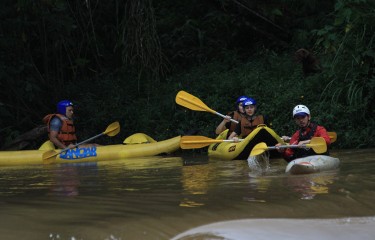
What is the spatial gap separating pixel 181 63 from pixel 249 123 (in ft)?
18.4

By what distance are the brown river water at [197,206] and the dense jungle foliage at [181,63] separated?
12.1 feet

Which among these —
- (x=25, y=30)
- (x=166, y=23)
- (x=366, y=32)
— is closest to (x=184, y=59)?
(x=166, y=23)

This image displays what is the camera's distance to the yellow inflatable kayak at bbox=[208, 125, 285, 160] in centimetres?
810

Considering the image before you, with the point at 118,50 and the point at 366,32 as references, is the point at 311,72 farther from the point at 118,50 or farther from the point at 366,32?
the point at 118,50

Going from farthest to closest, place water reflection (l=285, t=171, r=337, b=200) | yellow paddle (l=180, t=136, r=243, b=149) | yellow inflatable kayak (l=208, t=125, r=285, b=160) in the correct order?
yellow paddle (l=180, t=136, r=243, b=149), yellow inflatable kayak (l=208, t=125, r=285, b=160), water reflection (l=285, t=171, r=337, b=200)

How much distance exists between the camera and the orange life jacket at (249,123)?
8.97 metres

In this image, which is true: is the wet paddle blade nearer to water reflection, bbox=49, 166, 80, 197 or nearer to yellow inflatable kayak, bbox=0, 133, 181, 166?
yellow inflatable kayak, bbox=0, 133, 181, 166

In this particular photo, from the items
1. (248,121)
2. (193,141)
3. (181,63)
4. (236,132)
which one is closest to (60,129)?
(193,141)

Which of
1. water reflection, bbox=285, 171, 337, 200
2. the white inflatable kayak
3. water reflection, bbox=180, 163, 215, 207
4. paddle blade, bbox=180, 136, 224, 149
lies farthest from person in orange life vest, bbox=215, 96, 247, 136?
water reflection, bbox=285, 171, 337, 200

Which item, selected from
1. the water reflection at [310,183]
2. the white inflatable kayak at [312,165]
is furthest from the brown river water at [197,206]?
the white inflatable kayak at [312,165]

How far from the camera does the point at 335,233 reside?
3.44 meters

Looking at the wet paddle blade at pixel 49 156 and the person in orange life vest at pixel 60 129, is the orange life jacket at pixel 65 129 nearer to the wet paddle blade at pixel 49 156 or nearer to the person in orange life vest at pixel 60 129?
the person in orange life vest at pixel 60 129

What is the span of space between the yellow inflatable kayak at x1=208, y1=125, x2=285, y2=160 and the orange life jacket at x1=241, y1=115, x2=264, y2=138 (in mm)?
336

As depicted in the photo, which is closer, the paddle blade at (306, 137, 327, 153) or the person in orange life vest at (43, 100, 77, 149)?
the paddle blade at (306, 137, 327, 153)
